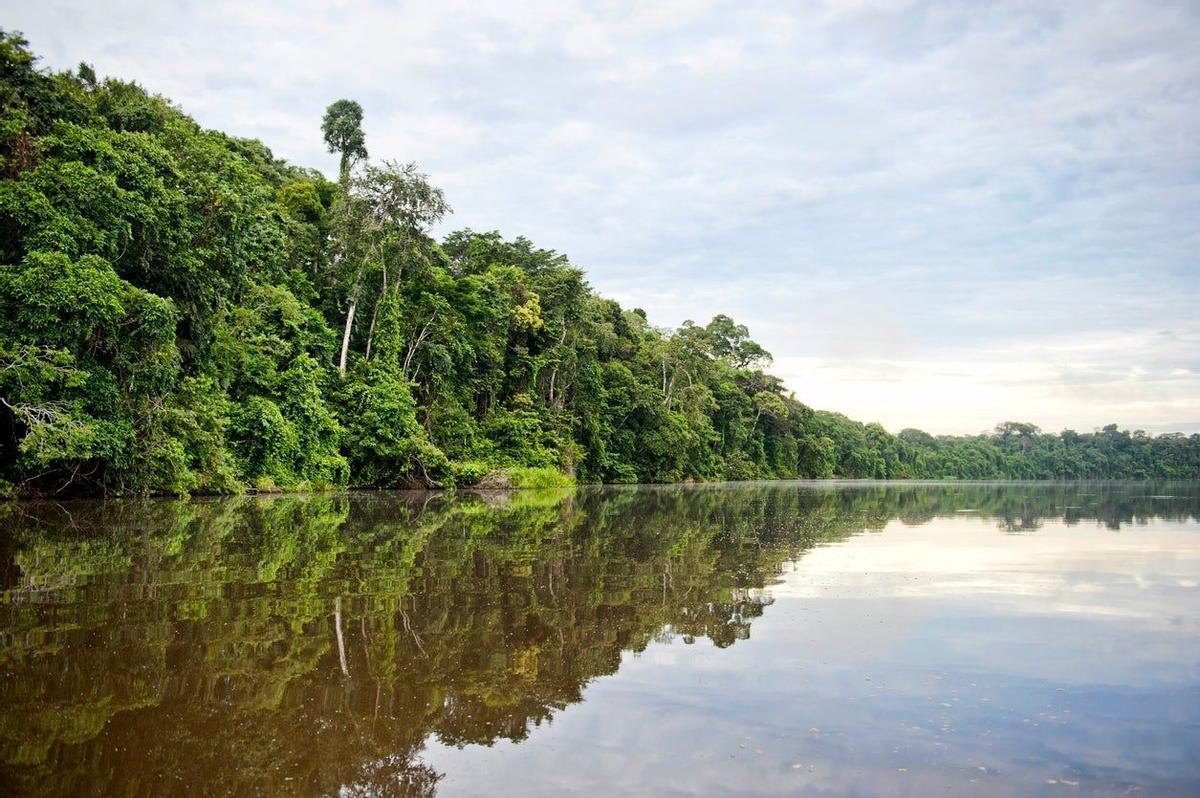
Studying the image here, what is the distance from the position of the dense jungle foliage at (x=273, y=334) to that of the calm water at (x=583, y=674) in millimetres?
9313

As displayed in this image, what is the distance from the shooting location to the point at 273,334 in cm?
2959

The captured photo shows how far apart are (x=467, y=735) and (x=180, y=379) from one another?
902 inches

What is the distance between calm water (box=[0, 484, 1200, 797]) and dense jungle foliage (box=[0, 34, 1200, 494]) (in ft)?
30.6

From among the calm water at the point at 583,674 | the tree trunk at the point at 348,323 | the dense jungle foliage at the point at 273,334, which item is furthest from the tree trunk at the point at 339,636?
the tree trunk at the point at 348,323

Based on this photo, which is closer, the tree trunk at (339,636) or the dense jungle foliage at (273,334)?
the tree trunk at (339,636)

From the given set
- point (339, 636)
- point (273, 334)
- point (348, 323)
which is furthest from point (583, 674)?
point (348, 323)

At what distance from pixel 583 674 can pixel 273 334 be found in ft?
90.7

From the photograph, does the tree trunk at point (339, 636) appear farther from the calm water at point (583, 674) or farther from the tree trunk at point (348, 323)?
the tree trunk at point (348, 323)

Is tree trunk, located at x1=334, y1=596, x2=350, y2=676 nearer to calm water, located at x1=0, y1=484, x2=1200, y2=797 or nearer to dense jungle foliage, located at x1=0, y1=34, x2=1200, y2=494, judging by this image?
calm water, located at x1=0, y1=484, x2=1200, y2=797

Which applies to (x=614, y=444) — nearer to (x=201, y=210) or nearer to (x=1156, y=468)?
(x=201, y=210)

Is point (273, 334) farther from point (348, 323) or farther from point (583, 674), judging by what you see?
point (583, 674)

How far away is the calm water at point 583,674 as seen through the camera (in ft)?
12.2

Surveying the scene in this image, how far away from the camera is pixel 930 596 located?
855cm

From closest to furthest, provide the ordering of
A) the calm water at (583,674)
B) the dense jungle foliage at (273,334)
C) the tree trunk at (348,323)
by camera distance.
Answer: the calm water at (583,674) → the dense jungle foliage at (273,334) → the tree trunk at (348,323)
